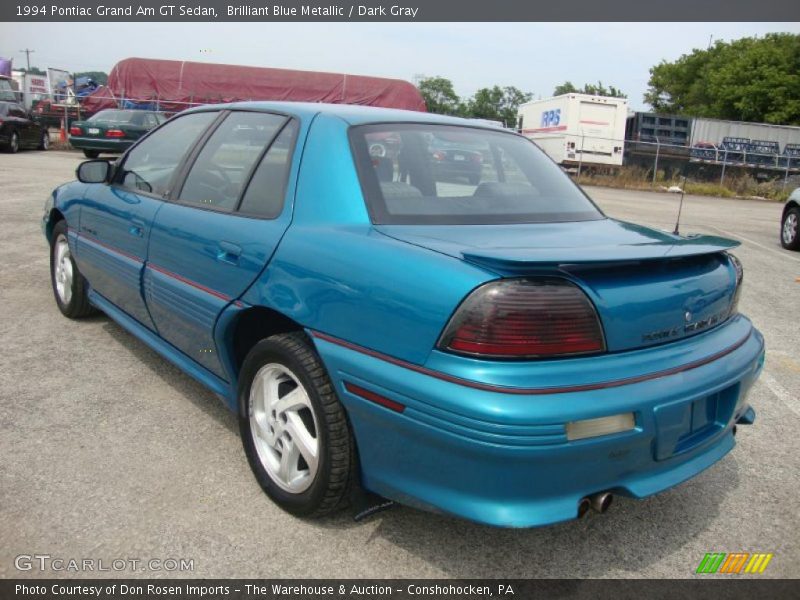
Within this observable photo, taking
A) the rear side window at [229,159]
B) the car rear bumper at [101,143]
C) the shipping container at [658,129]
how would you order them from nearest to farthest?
the rear side window at [229,159], the car rear bumper at [101,143], the shipping container at [658,129]

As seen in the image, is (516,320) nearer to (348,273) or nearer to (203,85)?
(348,273)

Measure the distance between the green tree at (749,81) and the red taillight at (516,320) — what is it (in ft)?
165

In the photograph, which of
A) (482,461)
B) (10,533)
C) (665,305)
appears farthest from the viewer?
(10,533)

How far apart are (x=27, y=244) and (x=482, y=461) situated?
6.84m

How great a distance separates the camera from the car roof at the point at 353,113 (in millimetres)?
2887

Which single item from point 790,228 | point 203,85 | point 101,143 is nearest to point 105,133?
point 101,143

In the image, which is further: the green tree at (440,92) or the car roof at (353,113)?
the green tree at (440,92)

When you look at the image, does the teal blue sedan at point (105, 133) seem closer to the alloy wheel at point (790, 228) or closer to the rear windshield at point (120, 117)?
the rear windshield at point (120, 117)

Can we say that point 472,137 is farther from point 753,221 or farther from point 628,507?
point 753,221

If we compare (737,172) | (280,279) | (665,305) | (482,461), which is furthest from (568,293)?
(737,172)

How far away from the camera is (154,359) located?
4168 millimetres

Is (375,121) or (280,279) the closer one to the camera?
(280,279)

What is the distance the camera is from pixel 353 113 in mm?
2959

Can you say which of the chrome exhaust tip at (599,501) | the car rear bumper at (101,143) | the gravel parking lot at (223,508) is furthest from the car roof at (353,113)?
the car rear bumper at (101,143)
